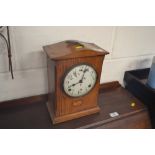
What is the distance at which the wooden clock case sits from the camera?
682 millimetres

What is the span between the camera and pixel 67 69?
70cm

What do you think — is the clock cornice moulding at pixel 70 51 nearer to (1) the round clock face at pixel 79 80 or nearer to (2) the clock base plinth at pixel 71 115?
(1) the round clock face at pixel 79 80

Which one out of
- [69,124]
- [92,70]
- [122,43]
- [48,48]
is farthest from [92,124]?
[122,43]

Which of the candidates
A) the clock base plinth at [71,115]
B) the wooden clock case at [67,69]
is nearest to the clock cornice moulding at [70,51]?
A: the wooden clock case at [67,69]

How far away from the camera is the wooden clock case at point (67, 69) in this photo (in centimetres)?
68

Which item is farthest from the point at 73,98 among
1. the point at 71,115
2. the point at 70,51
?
the point at 70,51

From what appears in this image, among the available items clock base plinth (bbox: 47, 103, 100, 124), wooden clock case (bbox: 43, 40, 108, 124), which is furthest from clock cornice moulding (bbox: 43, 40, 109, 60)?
clock base plinth (bbox: 47, 103, 100, 124)

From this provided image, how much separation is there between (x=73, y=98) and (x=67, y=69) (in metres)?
0.15

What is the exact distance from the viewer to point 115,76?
1.15 metres

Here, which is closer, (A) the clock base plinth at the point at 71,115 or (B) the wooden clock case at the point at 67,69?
(B) the wooden clock case at the point at 67,69

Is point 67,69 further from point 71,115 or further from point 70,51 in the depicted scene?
point 71,115

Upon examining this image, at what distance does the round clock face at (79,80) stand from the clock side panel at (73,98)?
0.02 meters

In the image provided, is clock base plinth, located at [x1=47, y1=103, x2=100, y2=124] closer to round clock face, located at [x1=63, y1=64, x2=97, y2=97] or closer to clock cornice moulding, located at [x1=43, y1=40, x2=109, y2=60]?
round clock face, located at [x1=63, y1=64, x2=97, y2=97]
